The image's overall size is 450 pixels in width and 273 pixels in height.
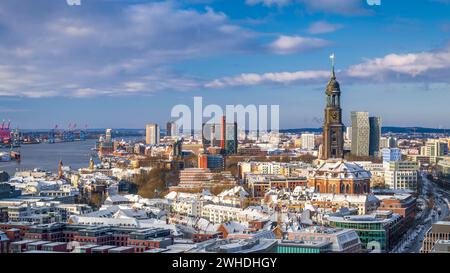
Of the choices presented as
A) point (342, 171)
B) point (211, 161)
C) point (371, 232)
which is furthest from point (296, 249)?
point (211, 161)

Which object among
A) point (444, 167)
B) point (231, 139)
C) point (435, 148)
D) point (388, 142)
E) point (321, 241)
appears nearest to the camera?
point (321, 241)

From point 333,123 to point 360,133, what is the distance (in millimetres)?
3335

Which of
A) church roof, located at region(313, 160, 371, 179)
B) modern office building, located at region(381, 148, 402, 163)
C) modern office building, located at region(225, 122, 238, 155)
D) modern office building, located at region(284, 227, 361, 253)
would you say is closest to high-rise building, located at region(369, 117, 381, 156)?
modern office building, located at region(381, 148, 402, 163)

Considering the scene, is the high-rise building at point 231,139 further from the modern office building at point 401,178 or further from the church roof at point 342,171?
the modern office building at point 401,178

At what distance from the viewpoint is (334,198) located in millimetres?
9078

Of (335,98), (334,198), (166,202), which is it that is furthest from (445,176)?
(166,202)

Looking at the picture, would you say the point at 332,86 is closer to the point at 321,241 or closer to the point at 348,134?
Result: the point at 348,134

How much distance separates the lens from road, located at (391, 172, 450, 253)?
6.54 meters

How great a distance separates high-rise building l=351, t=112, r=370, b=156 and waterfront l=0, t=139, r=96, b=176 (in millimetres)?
6278

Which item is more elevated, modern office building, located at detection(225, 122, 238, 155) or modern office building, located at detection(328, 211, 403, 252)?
modern office building, located at detection(225, 122, 238, 155)

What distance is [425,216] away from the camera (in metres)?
8.84

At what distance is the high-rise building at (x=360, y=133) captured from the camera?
14.3 meters

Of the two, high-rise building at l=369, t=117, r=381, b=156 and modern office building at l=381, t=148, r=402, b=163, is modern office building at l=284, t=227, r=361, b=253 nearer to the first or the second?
high-rise building at l=369, t=117, r=381, b=156
